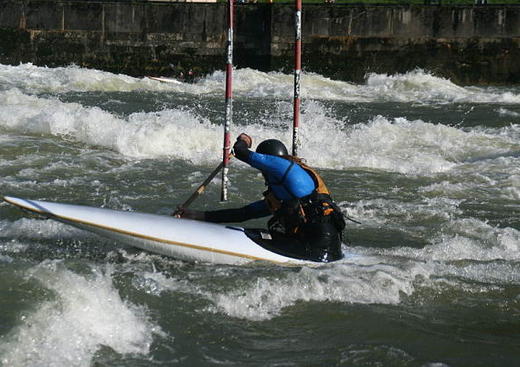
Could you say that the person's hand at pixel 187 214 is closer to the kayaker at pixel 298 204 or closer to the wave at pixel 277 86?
the kayaker at pixel 298 204

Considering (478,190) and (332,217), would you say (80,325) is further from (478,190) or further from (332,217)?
(478,190)

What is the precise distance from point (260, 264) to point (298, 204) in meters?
0.53

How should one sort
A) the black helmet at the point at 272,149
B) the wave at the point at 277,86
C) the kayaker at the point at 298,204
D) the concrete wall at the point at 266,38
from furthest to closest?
1. the concrete wall at the point at 266,38
2. the wave at the point at 277,86
3. the black helmet at the point at 272,149
4. the kayaker at the point at 298,204

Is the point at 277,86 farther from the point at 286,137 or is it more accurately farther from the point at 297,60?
the point at 297,60

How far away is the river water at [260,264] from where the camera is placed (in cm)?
461

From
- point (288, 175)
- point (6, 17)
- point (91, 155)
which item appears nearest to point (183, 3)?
point (6, 17)

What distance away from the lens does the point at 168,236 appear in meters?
5.95

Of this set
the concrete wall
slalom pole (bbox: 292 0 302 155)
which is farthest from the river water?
the concrete wall

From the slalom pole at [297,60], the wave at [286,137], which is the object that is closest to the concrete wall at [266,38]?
the wave at [286,137]

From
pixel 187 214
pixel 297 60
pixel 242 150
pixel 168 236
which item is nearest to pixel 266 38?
pixel 297 60

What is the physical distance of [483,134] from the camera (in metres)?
13.7

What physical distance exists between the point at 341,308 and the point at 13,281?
83.4 inches

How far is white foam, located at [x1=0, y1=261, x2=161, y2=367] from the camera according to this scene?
425 cm

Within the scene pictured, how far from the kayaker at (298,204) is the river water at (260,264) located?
246mm
